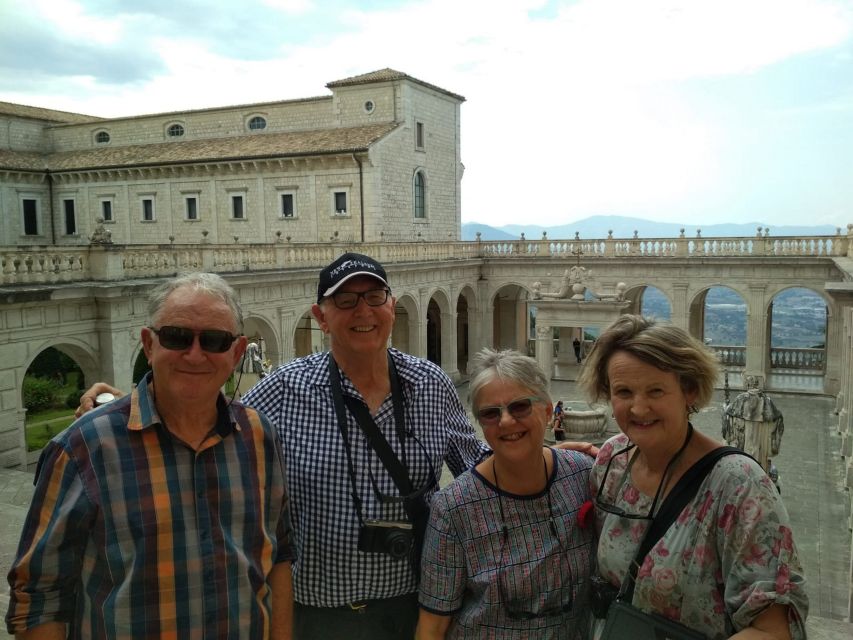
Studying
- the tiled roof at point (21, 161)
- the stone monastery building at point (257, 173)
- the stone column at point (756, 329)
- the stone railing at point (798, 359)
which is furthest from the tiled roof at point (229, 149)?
the stone railing at point (798, 359)

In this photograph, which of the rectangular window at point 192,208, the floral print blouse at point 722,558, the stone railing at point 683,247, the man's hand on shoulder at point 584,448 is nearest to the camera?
the floral print blouse at point 722,558

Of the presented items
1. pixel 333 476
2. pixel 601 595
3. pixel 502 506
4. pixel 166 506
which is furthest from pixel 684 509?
pixel 166 506

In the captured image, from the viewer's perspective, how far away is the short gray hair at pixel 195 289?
304 cm

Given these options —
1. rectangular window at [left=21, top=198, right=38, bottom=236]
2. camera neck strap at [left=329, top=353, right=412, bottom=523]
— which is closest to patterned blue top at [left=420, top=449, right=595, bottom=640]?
camera neck strap at [left=329, top=353, right=412, bottom=523]

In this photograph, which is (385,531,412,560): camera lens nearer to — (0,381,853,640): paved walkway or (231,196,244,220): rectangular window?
(0,381,853,640): paved walkway

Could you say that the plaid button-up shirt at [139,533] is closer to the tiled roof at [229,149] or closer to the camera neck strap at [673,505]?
the camera neck strap at [673,505]

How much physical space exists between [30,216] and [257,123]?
13.4 m

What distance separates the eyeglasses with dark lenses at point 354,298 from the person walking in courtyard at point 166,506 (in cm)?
52

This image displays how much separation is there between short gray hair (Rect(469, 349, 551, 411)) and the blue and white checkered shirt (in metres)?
0.43

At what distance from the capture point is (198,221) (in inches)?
1449

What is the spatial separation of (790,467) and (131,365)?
17.2m

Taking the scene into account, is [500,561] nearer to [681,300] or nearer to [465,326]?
[681,300]

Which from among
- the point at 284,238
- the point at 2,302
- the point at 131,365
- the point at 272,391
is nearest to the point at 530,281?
the point at 284,238

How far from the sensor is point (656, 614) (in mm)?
2910
